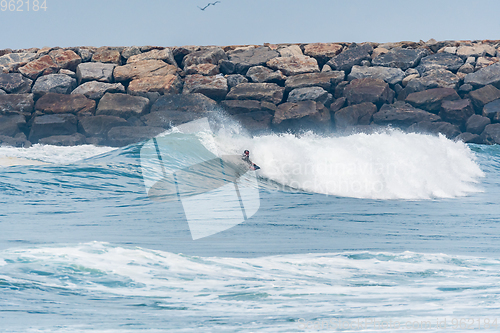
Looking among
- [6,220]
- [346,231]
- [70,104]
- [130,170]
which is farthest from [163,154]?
[70,104]

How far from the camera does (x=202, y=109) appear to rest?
2148 centimetres

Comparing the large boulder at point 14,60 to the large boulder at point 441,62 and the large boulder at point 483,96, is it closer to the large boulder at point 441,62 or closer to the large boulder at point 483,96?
the large boulder at point 441,62

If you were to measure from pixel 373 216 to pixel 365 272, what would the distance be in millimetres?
3229

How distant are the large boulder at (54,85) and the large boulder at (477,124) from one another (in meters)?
19.7

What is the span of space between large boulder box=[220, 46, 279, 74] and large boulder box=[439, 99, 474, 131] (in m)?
8.89

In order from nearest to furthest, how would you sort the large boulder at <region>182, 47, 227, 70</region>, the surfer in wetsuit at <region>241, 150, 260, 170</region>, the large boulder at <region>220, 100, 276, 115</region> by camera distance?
the surfer in wetsuit at <region>241, 150, 260, 170</region> < the large boulder at <region>220, 100, 276, 115</region> < the large boulder at <region>182, 47, 227, 70</region>

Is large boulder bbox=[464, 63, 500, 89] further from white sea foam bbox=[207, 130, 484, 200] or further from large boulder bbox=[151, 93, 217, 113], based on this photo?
large boulder bbox=[151, 93, 217, 113]

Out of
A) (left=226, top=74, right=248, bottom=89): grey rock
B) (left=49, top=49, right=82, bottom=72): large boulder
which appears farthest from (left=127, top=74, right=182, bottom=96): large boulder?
(left=49, top=49, right=82, bottom=72): large boulder

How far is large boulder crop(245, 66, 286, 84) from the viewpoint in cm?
2233

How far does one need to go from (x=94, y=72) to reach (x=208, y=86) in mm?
6091

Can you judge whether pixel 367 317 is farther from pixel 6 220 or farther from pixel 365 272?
pixel 6 220

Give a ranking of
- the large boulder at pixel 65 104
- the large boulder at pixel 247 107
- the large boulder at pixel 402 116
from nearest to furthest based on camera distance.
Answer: the large boulder at pixel 402 116 < the large boulder at pixel 247 107 < the large boulder at pixel 65 104

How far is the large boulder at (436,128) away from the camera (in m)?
20.7

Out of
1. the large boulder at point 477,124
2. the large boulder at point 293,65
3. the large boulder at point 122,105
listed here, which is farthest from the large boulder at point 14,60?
the large boulder at point 477,124
